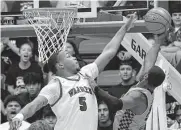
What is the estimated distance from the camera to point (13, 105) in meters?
8.37

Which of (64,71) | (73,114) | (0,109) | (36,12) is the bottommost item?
(0,109)

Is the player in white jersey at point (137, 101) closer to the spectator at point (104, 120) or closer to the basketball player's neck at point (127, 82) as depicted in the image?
the spectator at point (104, 120)

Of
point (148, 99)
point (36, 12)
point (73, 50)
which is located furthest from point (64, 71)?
point (73, 50)

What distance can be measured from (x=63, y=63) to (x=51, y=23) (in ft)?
4.29

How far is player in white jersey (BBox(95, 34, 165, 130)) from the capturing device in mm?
5727

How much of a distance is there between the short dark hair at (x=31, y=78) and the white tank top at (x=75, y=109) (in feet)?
8.83

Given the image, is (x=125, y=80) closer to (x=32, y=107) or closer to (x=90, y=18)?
(x=90, y=18)

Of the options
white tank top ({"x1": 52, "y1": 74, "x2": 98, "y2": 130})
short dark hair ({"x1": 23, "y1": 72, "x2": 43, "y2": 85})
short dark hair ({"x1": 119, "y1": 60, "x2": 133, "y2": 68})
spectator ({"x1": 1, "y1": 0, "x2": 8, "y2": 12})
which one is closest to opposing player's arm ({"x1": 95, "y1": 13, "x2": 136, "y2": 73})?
white tank top ({"x1": 52, "y1": 74, "x2": 98, "y2": 130})

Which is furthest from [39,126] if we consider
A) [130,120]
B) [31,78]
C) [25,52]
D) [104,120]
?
[25,52]

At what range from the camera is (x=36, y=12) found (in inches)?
287

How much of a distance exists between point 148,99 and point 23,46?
3472mm

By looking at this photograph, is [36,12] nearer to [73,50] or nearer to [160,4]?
[73,50]

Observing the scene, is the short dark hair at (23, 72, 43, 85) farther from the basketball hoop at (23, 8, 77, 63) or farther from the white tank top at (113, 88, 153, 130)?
the white tank top at (113, 88, 153, 130)

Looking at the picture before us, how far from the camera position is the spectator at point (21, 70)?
8969 mm
